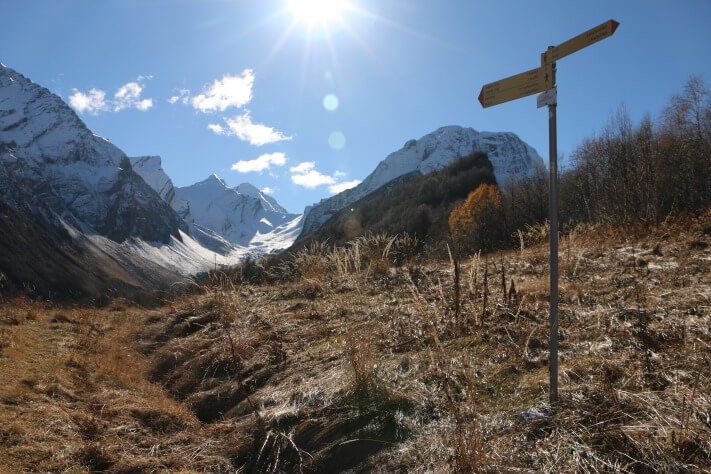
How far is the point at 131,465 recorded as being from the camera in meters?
2.85

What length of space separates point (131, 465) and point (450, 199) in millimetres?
52891

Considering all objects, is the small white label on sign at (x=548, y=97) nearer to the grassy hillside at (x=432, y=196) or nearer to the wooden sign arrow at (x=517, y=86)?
the wooden sign arrow at (x=517, y=86)

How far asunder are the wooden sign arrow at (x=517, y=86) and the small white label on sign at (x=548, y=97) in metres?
0.03

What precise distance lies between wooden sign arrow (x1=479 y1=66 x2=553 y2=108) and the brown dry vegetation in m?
1.71

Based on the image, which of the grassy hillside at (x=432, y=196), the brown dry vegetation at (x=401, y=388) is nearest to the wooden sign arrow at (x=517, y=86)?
the brown dry vegetation at (x=401, y=388)

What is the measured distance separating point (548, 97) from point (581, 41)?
0.36 metres

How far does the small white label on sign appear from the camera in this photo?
7.88ft

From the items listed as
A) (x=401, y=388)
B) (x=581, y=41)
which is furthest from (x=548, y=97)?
(x=401, y=388)

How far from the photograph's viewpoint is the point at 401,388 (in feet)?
10.7

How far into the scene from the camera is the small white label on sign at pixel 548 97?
2402 millimetres

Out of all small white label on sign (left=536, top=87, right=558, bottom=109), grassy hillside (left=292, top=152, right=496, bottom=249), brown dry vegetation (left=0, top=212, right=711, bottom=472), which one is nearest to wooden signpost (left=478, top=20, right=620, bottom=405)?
small white label on sign (left=536, top=87, right=558, bottom=109)

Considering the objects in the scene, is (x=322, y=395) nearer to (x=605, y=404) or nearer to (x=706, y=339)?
(x=605, y=404)

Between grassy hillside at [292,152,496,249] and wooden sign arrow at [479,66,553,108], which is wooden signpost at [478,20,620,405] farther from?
grassy hillside at [292,152,496,249]

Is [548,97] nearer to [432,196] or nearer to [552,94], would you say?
[552,94]
